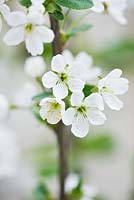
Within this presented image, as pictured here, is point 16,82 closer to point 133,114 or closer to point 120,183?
point 120,183

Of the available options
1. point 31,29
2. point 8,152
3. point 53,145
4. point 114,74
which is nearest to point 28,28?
point 31,29

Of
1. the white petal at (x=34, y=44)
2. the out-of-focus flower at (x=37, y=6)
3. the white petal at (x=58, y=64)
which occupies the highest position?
the out-of-focus flower at (x=37, y=6)

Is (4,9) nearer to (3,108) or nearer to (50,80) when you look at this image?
(50,80)

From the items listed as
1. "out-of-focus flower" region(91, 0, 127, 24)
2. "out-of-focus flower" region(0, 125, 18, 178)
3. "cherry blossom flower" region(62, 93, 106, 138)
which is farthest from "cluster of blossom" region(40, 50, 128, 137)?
"out-of-focus flower" region(0, 125, 18, 178)

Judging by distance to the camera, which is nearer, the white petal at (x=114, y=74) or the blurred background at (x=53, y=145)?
the white petal at (x=114, y=74)

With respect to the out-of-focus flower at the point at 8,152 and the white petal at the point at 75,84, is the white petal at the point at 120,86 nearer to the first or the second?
the white petal at the point at 75,84

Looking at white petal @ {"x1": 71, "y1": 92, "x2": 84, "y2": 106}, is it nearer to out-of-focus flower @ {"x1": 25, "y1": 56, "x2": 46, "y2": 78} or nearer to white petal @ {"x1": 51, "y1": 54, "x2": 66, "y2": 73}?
white petal @ {"x1": 51, "y1": 54, "x2": 66, "y2": 73}

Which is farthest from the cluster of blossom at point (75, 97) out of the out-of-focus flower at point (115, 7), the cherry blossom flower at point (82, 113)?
the out-of-focus flower at point (115, 7)

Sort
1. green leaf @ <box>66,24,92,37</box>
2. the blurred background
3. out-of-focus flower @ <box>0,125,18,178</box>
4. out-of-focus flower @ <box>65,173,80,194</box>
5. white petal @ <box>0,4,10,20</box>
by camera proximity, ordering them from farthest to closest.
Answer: the blurred background, out-of-focus flower @ <box>0,125,18,178</box>, out-of-focus flower @ <box>65,173,80,194</box>, green leaf @ <box>66,24,92,37</box>, white petal @ <box>0,4,10,20</box>
